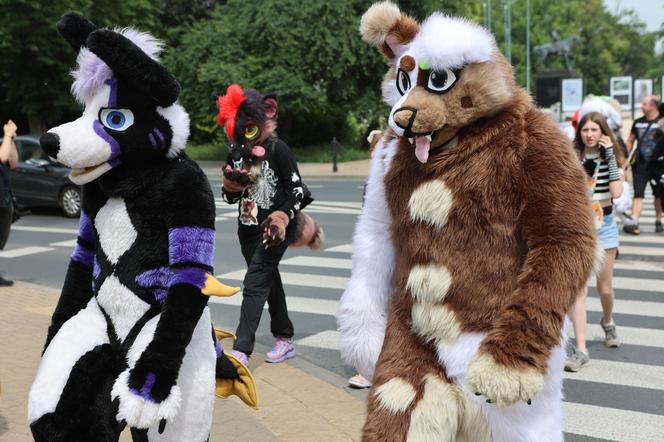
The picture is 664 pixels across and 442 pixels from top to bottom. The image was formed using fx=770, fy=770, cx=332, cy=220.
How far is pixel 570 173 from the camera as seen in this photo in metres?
2.53

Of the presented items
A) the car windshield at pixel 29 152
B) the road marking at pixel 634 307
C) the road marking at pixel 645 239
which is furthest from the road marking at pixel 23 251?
the road marking at pixel 645 239

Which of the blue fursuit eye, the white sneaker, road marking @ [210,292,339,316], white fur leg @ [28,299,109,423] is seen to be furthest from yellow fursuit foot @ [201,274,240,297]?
road marking @ [210,292,339,316]

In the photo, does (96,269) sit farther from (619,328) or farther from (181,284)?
(619,328)

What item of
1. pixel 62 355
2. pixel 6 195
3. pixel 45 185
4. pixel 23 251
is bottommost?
pixel 23 251

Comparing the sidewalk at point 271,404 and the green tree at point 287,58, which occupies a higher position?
the green tree at point 287,58

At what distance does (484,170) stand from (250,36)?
94.6 ft

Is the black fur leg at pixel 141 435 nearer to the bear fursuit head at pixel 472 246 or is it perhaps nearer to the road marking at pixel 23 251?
the bear fursuit head at pixel 472 246

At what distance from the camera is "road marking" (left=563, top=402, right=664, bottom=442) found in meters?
4.48

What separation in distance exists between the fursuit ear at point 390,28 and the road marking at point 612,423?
2.79 metres

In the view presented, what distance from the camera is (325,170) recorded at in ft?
86.6

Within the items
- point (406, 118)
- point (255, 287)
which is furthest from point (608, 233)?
point (406, 118)

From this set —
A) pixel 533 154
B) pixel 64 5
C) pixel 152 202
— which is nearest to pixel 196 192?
pixel 152 202

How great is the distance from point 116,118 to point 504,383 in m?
1.74

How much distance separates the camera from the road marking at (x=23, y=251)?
1128 cm
